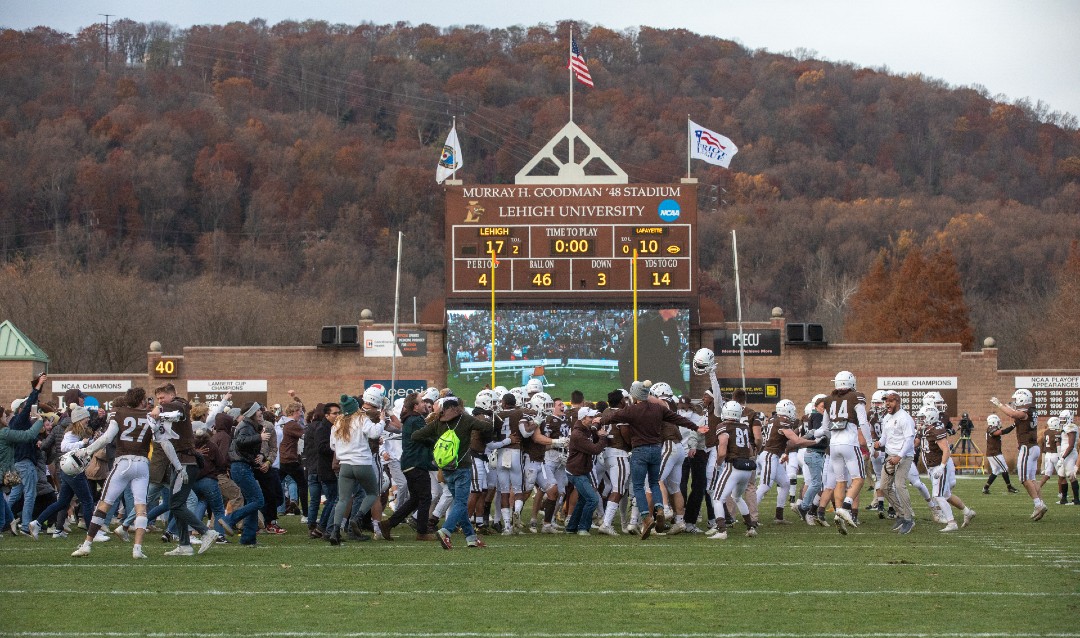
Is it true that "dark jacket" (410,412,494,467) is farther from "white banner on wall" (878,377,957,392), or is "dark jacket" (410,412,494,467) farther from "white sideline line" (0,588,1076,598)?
"white banner on wall" (878,377,957,392)

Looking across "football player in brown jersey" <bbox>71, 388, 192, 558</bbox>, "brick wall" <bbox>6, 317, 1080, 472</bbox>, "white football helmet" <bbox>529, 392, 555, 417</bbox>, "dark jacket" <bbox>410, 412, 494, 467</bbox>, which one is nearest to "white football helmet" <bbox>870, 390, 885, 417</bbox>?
"white football helmet" <bbox>529, 392, 555, 417</bbox>

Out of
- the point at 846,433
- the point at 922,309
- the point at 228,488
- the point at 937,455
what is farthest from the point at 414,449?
the point at 922,309

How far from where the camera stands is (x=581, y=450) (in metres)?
16.5

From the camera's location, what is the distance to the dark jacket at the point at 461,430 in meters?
15.0

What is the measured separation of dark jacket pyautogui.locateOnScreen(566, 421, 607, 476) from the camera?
54.2 feet

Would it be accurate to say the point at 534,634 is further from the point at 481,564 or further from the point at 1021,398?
the point at 1021,398

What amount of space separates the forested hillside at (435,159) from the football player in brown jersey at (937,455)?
45.0 m

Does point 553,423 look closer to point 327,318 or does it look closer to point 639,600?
point 639,600

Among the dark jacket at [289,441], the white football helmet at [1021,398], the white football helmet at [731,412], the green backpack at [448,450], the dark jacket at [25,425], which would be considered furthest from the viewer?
the white football helmet at [1021,398]

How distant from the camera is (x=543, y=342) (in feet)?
122

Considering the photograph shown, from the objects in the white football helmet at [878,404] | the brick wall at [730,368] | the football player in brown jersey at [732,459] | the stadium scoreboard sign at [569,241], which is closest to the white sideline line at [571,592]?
the football player in brown jersey at [732,459]

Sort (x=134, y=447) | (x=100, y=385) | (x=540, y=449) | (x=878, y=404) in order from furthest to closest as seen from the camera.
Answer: (x=100, y=385) < (x=878, y=404) < (x=540, y=449) < (x=134, y=447)

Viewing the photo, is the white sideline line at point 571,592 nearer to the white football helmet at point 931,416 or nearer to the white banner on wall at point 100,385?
the white football helmet at point 931,416

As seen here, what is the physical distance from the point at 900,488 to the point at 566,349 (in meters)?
20.6
